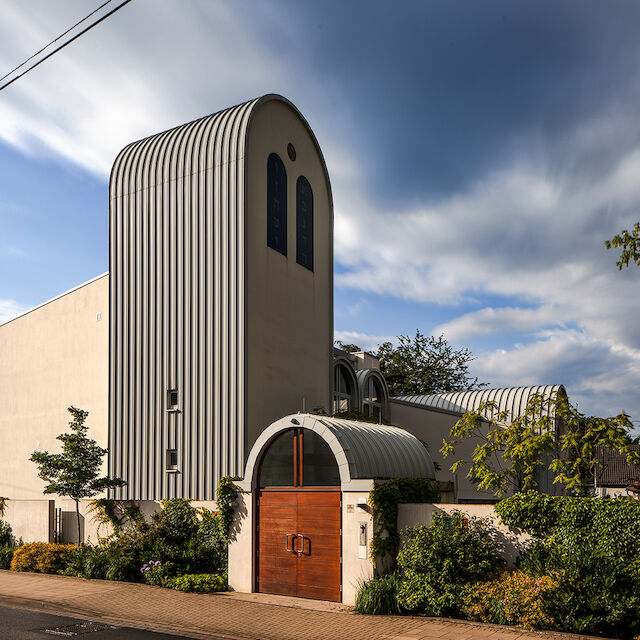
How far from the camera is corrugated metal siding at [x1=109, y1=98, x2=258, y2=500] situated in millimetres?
20922

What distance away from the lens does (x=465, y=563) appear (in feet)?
46.3

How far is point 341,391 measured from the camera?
2791cm

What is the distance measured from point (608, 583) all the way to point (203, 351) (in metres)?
13.1

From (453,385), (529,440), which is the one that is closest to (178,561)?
(529,440)

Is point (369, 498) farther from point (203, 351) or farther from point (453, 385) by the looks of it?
point (453, 385)

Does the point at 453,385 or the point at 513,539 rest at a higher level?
the point at 453,385

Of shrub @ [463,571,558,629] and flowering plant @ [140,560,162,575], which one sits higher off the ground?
shrub @ [463,571,558,629]

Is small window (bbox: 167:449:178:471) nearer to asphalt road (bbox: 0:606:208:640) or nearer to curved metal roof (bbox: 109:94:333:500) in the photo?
curved metal roof (bbox: 109:94:333:500)

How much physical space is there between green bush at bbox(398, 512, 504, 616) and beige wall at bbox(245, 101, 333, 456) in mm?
7001

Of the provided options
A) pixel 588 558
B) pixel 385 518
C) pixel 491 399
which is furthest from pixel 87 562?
pixel 491 399

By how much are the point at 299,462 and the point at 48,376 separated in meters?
15.6

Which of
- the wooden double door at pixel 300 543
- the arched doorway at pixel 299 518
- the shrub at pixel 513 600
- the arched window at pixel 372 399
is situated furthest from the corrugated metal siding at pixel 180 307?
the arched window at pixel 372 399

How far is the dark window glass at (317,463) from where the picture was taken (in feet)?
53.8

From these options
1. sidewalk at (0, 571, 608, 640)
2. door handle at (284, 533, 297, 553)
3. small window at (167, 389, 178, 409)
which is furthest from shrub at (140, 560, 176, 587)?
small window at (167, 389, 178, 409)
